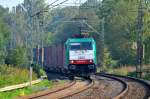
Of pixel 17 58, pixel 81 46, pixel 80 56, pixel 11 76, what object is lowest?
pixel 11 76

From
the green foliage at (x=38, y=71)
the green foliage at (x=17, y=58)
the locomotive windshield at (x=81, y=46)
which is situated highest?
the locomotive windshield at (x=81, y=46)

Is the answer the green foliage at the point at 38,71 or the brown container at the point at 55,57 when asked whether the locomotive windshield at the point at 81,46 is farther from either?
the green foliage at the point at 38,71

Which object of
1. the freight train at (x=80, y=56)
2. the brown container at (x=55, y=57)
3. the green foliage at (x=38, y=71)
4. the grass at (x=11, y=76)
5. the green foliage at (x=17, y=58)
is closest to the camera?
the grass at (x=11, y=76)

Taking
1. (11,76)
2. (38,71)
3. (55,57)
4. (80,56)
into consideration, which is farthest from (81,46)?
(11,76)

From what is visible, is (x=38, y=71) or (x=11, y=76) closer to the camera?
(x=11, y=76)

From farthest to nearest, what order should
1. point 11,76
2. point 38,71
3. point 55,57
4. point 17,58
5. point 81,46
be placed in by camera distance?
1. point 55,57
2. point 17,58
3. point 38,71
4. point 81,46
5. point 11,76

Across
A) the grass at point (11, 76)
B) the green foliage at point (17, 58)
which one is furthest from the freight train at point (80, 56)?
the green foliage at point (17, 58)

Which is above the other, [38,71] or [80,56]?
[80,56]

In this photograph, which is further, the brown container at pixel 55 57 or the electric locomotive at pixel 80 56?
the brown container at pixel 55 57

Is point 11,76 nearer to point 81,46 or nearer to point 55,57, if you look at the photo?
point 81,46

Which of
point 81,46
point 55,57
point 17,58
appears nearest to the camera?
point 81,46

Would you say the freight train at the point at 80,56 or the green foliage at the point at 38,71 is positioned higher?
the freight train at the point at 80,56

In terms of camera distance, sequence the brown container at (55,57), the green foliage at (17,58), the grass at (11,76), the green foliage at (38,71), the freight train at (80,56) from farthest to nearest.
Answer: the green foliage at (17,58) → the brown container at (55,57) → the green foliage at (38,71) → the freight train at (80,56) → the grass at (11,76)

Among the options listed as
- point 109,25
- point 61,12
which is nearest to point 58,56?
point 109,25
